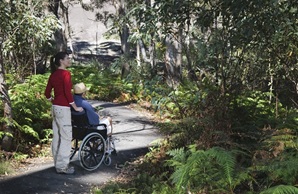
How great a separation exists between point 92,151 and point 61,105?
3.54 ft

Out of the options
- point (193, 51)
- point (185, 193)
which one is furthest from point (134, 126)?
point (185, 193)

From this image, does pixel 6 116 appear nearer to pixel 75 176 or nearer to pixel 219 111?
pixel 75 176

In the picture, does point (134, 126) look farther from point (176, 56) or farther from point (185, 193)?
point (185, 193)

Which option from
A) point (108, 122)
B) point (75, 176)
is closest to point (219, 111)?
point (108, 122)

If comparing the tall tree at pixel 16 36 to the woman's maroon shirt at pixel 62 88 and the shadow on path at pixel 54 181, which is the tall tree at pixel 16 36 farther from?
the woman's maroon shirt at pixel 62 88

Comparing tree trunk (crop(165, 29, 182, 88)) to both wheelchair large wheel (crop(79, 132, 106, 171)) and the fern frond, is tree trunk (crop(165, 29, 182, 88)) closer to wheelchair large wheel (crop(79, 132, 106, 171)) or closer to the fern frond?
wheelchair large wheel (crop(79, 132, 106, 171))

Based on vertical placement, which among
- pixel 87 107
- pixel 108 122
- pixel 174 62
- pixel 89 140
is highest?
pixel 174 62

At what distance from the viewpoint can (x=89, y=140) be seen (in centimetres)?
699

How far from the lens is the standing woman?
21.7ft

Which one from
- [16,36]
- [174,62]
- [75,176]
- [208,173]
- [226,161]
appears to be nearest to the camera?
[226,161]

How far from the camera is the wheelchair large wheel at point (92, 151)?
6.93 meters

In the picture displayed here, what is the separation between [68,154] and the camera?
688 cm

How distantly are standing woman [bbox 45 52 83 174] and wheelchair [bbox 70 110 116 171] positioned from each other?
8.2 inches

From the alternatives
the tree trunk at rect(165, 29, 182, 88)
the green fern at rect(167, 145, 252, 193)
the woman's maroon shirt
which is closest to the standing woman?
the woman's maroon shirt
